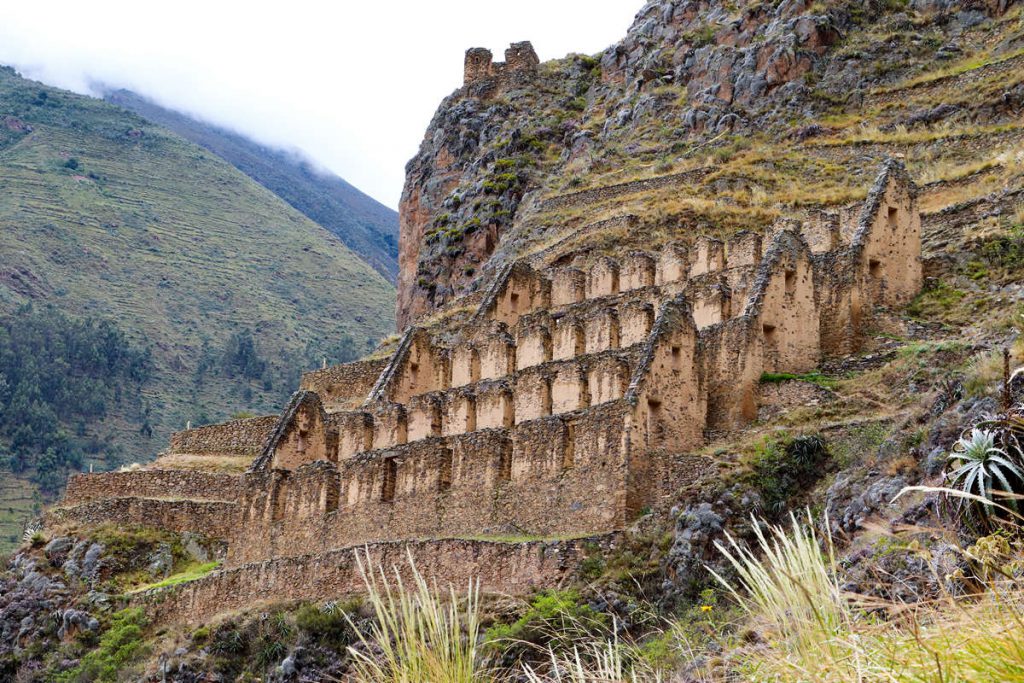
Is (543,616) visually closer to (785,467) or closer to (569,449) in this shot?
(785,467)

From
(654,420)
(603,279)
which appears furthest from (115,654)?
(603,279)

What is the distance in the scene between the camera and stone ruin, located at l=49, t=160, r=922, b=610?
29.3 m

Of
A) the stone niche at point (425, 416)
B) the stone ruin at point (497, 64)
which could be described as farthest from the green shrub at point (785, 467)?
the stone ruin at point (497, 64)

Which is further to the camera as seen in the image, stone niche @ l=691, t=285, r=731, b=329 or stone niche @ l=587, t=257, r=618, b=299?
stone niche @ l=587, t=257, r=618, b=299

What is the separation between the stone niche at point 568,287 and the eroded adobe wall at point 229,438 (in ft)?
34.6

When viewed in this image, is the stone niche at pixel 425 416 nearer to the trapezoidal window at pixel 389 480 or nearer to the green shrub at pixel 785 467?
the trapezoidal window at pixel 389 480

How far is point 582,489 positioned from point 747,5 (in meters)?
37.4

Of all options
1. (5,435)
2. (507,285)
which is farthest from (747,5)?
(5,435)

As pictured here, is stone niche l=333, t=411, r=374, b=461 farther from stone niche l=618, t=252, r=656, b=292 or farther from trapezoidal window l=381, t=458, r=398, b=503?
stone niche l=618, t=252, r=656, b=292

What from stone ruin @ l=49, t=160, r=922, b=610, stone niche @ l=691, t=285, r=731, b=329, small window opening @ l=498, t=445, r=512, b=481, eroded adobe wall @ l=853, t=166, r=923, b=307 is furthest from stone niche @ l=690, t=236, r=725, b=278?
small window opening @ l=498, t=445, r=512, b=481

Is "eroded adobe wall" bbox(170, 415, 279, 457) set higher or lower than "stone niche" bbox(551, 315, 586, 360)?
lower

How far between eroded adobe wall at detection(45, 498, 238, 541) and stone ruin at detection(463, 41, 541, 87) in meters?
37.6

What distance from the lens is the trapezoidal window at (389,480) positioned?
3512 centimetres

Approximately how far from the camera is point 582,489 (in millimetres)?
28922
